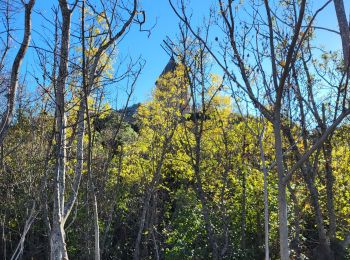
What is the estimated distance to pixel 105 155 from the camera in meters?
11.8

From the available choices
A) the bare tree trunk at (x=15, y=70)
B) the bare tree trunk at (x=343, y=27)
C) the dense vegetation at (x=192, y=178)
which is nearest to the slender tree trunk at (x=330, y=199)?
the dense vegetation at (x=192, y=178)

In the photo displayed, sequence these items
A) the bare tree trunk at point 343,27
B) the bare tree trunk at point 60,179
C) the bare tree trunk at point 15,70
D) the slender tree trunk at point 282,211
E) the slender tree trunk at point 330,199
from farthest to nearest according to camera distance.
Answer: the slender tree trunk at point 330,199 → the bare tree trunk at point 60,179 → the bare tree trunk at point 15,70 → the slender tree trunk at point 282,211 → the bare tree trunk at point 343,27

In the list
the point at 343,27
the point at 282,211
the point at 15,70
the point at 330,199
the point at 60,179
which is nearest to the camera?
the point at 343,27

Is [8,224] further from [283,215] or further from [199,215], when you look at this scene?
[283,215]

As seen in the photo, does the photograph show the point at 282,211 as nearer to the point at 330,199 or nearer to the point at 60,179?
the point at 60,179

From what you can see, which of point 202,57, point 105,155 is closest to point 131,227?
point 105,155

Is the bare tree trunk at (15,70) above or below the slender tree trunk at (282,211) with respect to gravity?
above

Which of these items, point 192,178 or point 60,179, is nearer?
point 60,179

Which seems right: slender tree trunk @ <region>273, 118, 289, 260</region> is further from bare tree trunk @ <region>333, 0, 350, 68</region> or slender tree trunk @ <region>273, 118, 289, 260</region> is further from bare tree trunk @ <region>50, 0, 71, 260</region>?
bare tree trunk @ <region>50, 0, 71, 260</region>

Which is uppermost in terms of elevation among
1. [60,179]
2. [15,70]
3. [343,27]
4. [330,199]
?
[15,70]

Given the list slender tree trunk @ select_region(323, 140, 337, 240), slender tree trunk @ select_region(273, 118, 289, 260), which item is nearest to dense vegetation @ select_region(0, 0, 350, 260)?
slender tree trunk @ select_region(323, 140, 337, 240)

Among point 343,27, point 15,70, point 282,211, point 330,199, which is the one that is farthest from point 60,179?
point 330,199

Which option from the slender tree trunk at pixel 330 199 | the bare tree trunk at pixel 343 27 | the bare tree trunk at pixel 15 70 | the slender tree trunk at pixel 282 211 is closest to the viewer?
the bare tree trunk at pixel 343 27

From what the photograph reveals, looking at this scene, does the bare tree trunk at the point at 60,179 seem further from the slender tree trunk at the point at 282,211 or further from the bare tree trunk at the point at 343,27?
the bare tree trunk at the point at 343,27
